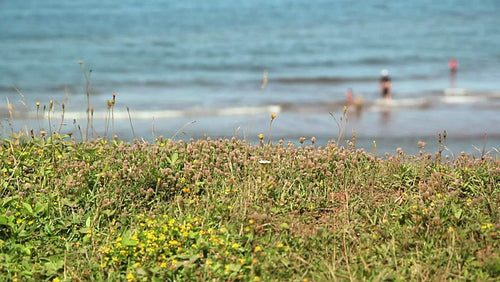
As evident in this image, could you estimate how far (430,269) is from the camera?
4.28 m

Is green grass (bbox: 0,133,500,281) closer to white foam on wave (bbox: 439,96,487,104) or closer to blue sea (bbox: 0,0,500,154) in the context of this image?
blue sea (bbox: 0,0,500,154)

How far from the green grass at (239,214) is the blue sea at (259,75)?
820 millimetres

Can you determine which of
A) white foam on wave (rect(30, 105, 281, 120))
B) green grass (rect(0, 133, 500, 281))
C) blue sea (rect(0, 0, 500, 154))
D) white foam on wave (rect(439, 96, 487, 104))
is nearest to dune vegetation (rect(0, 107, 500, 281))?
green grass (rect(0, 133, 500, 281))

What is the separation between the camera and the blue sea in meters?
15.9

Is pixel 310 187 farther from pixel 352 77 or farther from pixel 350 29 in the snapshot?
pixel 350 29

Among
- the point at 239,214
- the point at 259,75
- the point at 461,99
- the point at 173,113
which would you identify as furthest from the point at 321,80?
the point at 239,214

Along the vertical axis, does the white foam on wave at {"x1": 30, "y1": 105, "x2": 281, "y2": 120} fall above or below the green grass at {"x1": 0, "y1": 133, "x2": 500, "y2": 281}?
above

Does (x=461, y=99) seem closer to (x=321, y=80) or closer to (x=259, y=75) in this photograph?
(x=321, y=80)

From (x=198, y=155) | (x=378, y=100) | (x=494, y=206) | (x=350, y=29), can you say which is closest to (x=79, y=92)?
(x=378, y=100)

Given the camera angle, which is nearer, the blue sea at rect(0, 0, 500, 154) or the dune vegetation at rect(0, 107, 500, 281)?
the dune vegetation at rect(0, 107, 500, 281)

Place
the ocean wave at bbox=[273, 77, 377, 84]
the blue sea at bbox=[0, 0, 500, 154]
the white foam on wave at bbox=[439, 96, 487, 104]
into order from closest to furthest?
the blue sea at bbox=[0, 0, 500, 154] < the white foam on wave at bbox=[439, 96, 487, 104] < the ocean wave at bbox=[273, 77, 377, 84]

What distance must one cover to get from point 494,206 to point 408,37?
35891 millimetres

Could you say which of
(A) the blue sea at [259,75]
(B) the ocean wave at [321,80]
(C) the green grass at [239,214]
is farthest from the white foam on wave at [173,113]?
(C) the green grass at [239,214]

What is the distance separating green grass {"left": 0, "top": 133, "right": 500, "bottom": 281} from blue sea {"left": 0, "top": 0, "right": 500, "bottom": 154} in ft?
2.69
